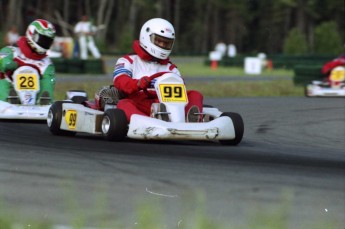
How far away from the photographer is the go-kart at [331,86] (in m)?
19.8

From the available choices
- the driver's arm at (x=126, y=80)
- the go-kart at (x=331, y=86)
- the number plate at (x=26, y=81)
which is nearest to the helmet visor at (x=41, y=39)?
the number plate at (x=26, y=81)

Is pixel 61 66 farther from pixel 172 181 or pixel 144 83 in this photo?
pixel 172 181

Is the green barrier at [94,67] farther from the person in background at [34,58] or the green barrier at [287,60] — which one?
the person in background at [34,58]

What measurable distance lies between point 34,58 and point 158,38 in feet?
10.3

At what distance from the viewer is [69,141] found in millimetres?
9766

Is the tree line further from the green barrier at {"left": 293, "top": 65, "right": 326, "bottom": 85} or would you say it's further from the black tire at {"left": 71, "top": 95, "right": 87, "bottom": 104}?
the black tire at {"left": 71, "top": 95, "right": 87, "bottom": 104}

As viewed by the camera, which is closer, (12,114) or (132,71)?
(132,71)

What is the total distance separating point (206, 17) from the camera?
86125mm

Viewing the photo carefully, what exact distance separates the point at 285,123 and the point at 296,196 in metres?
7.01

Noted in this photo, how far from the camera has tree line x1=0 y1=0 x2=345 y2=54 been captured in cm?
8000

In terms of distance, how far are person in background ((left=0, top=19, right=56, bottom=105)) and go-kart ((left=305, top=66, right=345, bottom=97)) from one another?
7.93 m

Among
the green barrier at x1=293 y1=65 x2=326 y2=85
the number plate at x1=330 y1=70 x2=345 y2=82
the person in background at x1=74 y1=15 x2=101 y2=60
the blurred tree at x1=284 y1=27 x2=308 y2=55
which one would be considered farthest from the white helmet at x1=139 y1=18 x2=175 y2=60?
the blurred tree at x1=284 y1=27 x2=308 y2=55

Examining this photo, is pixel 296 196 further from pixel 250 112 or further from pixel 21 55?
pixel 250 112

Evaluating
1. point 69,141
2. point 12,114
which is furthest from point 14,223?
point 12,114
